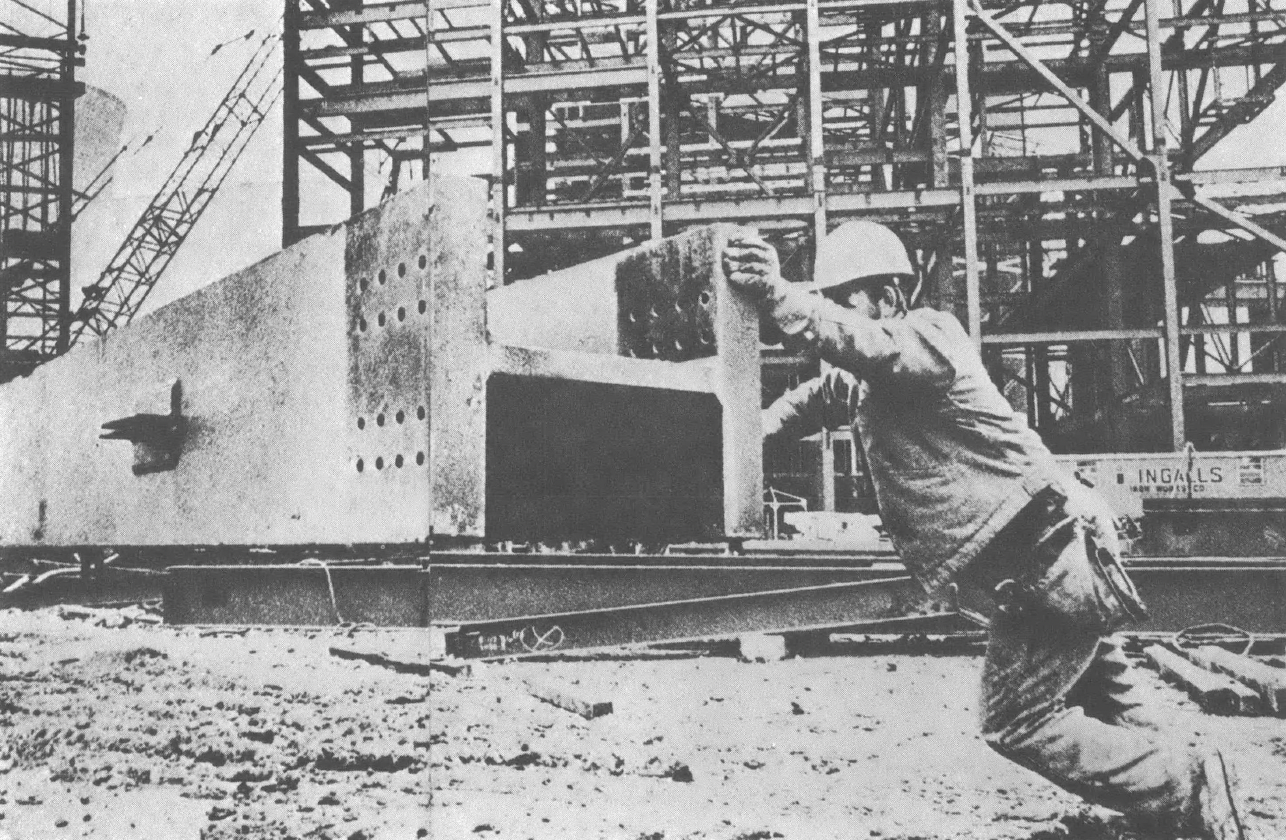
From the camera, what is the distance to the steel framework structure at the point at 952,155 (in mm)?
11055

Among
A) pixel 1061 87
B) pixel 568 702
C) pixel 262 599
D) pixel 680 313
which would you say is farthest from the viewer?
pixel 1061 87

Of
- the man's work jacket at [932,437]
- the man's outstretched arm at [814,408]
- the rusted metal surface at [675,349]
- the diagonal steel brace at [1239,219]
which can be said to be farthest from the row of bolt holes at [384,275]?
the diagonal steel brace at [1239,219]

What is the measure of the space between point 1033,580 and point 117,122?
399 cm

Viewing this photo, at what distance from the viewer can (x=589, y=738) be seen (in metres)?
3.53

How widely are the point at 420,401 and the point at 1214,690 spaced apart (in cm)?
362

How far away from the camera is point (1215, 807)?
241cm

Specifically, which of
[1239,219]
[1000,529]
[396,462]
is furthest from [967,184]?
[396,462]

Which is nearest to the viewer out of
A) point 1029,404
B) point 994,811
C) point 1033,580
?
point 1033,580

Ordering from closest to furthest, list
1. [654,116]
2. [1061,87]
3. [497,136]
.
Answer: [1061,87] < [654,116] < [497,136]

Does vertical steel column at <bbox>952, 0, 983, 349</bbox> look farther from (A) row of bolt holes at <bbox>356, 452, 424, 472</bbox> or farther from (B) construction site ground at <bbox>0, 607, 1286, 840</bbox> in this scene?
(A) row of bolt holes at <bbox>356, 452, 424, 472</bbox>

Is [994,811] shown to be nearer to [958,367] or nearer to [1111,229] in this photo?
[958,367]

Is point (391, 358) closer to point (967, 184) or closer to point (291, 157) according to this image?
point (967, 184)

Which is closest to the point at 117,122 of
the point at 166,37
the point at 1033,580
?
the point at 166,37

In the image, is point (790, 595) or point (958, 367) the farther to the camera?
point (790, 595)
